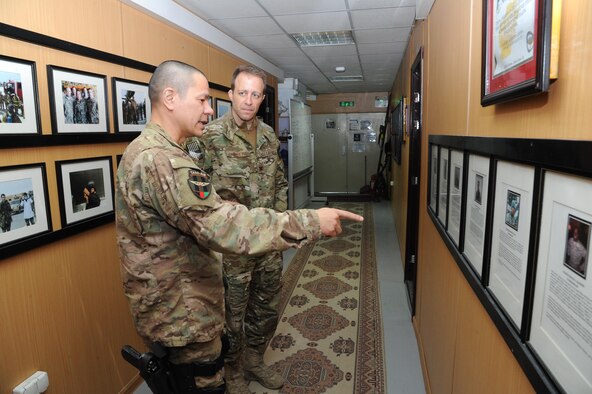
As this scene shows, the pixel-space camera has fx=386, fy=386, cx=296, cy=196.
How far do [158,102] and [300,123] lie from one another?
603 centimetres

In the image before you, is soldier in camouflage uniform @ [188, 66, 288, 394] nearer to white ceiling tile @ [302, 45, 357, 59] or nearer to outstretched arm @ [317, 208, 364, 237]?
outstretched arm @ [317, 208, 364, 237]

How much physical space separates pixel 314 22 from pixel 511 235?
9.43 ft

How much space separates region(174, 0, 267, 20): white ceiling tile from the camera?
9.03ft

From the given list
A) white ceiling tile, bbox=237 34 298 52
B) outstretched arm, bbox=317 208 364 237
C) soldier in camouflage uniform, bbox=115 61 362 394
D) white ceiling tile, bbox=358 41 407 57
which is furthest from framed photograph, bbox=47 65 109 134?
white ceiling tile, bbox=358 41 407 57

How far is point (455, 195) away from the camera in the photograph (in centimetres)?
152

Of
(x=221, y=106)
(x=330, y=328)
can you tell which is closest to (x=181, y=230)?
(x=330, y=328)

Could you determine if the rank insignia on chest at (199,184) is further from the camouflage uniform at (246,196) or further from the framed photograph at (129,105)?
the framed photograph at (129,105)

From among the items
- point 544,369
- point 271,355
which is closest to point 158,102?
point 544,369

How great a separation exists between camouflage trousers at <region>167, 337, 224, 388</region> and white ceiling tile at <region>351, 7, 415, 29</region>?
8.78 feet

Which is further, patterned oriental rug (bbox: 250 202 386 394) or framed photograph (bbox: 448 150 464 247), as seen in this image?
patterned oriental rug (bbox: 250 202 386 394)

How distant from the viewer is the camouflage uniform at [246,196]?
6.98 ft

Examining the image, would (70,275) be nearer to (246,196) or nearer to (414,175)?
(246,196)

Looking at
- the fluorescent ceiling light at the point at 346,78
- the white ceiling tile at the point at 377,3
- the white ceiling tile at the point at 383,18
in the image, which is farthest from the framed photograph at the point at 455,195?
the fluorescent ceiling light at the point at 346,78

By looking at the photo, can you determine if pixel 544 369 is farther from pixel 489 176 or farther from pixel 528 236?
pixel 489 176
